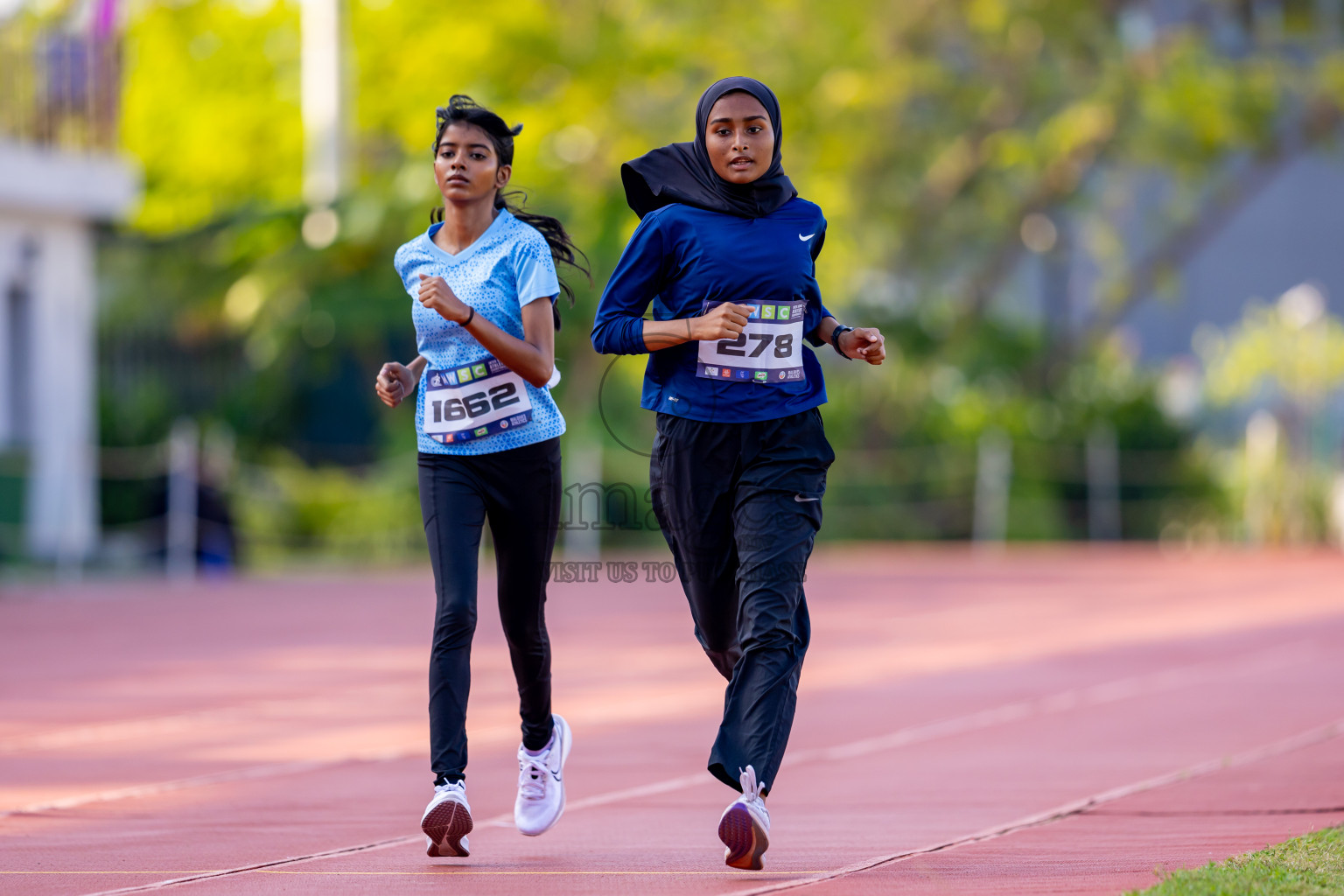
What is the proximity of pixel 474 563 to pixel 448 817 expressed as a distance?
0.71 meters

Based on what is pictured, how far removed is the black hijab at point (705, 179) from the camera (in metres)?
5.27

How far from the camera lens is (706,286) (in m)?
5.23

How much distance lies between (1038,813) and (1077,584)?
41.6ft

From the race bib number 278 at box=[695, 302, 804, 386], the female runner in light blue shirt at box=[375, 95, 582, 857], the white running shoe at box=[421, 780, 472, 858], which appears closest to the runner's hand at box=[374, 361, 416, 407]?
the female runner in light blue shirt at box=[375, 95, 582, 857]

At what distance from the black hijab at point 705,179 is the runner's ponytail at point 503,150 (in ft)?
0.94

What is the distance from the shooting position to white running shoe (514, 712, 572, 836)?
5551 millimetres

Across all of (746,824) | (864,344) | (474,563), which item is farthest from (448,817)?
(864,344)

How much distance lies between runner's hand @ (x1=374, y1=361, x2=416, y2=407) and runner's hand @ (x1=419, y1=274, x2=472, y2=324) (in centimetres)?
33

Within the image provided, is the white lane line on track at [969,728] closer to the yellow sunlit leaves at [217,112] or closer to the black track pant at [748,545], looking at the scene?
the black track pant at [748,545]

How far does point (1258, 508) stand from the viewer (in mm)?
24781

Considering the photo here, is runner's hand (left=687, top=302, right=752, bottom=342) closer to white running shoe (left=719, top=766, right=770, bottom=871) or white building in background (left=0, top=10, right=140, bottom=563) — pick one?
white running shoe (left=719, top=766, right=770, bottom=871)

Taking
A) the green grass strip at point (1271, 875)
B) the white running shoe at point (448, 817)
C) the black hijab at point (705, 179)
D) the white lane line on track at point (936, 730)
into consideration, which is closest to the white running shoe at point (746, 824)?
the white running shoe at point (448, 817)

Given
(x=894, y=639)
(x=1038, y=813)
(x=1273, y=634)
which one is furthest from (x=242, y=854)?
(x=1273, y=634)

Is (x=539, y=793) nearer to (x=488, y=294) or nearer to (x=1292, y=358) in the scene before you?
(x=488, y=294)
